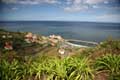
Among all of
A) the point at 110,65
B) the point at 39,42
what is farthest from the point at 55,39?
the point at 110,65

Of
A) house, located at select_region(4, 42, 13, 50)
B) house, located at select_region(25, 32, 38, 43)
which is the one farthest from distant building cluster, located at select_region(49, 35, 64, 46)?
house, located at select_region(4, 42, 13, 50)

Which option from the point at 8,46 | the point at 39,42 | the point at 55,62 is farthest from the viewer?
the point at 39,42

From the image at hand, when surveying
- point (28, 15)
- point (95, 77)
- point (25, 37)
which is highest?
point (28, 15)

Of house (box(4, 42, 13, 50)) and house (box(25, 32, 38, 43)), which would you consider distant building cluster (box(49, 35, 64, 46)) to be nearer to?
house (box(25, 32, 38, 43))

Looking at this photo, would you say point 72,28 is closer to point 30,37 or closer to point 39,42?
point 39,42

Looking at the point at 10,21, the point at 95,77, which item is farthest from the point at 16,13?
the point at 95,77

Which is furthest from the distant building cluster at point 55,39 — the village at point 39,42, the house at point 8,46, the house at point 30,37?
the house at point 8,46

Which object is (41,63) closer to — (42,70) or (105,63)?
(42,70)
